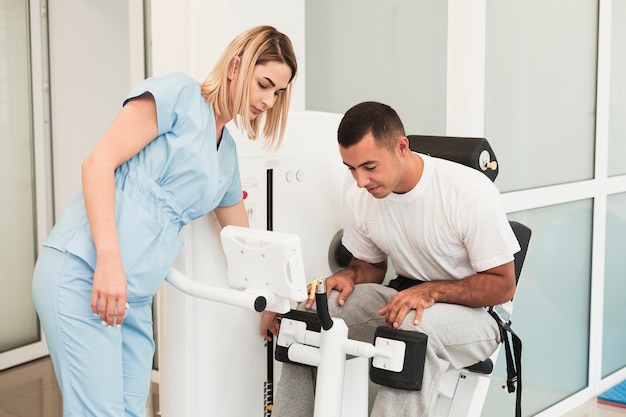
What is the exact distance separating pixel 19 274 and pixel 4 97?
815mm

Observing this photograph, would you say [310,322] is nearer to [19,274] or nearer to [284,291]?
[284,291]

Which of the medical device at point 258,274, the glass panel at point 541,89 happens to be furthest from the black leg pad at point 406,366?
the glass panel at point 541,89

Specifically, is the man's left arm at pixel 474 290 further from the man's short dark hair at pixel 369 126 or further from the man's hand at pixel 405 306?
the man's short dark hair at pixel 369 126

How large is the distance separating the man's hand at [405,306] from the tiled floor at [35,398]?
1.59m

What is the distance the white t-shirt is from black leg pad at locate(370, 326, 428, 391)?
0.31 metres

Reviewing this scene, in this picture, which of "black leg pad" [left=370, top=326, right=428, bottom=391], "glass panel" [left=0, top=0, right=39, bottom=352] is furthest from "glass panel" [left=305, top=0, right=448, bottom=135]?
"glass panel" [left=0, top=0, right=39, bottom=352]

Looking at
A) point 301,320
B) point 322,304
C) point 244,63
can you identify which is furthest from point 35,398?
point 244,63

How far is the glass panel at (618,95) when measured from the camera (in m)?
3.39

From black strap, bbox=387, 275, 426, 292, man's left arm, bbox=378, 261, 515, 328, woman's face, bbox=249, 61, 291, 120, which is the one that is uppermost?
woman's face, bbox=249, 61, 291, 120

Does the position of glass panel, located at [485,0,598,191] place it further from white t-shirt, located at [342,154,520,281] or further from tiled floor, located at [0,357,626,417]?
tiled floor, located at [0,357,626,417]

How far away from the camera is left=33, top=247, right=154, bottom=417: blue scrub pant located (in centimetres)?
174

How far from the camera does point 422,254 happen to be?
2.18 m

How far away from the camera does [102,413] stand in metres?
1.79

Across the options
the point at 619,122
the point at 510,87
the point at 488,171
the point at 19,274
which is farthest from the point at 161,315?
the point at 619,122
